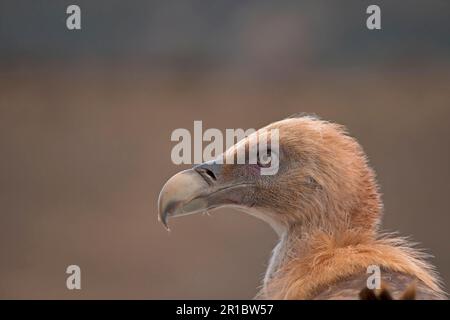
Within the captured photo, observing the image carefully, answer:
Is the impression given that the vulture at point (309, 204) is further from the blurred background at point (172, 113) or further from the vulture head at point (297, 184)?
the blurred background at point (172, 113)

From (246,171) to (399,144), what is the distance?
11640 mm

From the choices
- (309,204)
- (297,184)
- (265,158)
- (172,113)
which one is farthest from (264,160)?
(172,113)

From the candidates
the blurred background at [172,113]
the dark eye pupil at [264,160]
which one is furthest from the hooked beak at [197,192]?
the blurred background at [172,113]

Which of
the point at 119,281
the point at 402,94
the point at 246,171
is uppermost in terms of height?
the point at 402,94

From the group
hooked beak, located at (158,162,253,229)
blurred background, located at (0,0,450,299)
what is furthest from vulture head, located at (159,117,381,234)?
blurred background, located at (0,0,450,299)

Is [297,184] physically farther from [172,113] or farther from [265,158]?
[172,113]

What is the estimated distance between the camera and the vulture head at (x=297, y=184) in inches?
235

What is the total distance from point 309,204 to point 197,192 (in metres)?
0.62

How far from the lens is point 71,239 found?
15258mm

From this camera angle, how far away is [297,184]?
6.14 m
